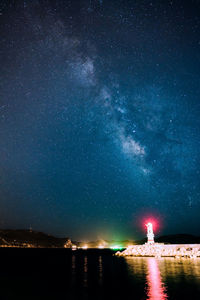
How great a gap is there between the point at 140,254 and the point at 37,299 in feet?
217

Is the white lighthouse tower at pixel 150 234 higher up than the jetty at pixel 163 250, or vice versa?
the white lighthouse tower at pixel 150 234

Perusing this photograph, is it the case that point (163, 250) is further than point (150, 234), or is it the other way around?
point (150, 234)

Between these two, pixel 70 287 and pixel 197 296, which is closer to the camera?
pixel 197 296

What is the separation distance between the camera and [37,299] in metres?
22.8

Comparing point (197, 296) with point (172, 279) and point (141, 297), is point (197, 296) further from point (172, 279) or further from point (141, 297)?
point (172, 279)

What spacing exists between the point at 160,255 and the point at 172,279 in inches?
1725

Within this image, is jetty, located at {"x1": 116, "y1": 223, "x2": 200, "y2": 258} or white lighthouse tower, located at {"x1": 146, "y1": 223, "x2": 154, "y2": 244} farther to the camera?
white lighthouse tower, located at {"x1": 146, "y1": 223, "x2": 154, "y2": 244}

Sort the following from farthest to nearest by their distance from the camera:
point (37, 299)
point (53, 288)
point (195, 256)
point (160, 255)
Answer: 1. point (160, 255)
2. point (195, 256)
3. point (53, 288)
4. point (37, 299)

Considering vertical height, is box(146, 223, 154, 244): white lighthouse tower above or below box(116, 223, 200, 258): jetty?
above

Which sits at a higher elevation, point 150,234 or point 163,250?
point 150,234

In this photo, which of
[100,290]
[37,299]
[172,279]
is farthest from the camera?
[172,279]

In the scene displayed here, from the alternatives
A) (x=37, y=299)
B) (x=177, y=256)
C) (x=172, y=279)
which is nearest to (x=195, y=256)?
(x=177, y=256)

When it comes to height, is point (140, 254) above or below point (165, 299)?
below

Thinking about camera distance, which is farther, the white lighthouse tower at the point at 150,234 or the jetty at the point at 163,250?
the white lighthouse tower at the point at 150,234
